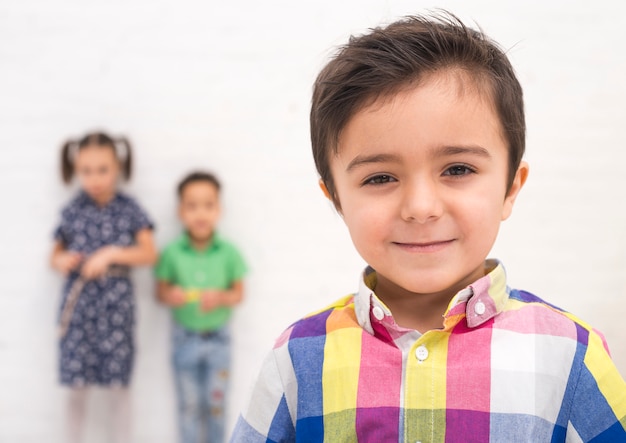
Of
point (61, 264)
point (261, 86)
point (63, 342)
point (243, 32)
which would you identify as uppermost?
point (243, 32)

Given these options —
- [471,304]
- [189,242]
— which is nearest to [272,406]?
[471,304]

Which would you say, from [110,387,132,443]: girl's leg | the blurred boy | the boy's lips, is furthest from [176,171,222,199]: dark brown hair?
the boy's lips

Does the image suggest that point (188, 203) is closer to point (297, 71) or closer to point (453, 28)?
point (297, 71)

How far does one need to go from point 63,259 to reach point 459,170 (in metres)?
2.07

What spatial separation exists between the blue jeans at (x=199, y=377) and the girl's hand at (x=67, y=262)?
0.44 metres

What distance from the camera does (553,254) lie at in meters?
2.90

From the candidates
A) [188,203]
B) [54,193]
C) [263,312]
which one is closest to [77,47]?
[54,193]

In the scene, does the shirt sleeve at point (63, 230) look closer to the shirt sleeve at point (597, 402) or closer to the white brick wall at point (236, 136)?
the white brick wall at point (236, 136)

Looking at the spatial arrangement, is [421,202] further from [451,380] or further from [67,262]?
[67,262]

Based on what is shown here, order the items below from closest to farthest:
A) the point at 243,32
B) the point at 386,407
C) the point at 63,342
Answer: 1. the point at 386,407
2. the point at 63,342
3. the point at 243,32

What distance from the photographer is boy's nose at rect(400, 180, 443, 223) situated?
0.83 metres

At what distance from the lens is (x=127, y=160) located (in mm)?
2746

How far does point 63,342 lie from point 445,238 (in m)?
2.09

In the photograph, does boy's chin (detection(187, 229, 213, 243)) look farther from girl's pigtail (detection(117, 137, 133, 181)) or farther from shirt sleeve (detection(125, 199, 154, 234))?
girl's pigtail (detection(117, 137, 133, 181))
